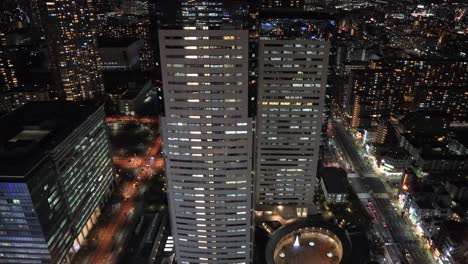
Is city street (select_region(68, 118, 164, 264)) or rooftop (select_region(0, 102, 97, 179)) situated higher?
rooftop (select_region(0, 102, 97, 179))

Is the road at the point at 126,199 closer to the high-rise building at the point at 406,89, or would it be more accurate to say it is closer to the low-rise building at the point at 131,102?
the low-rise building at the point at 131,102

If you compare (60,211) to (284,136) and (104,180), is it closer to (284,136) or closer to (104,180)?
(104,180)

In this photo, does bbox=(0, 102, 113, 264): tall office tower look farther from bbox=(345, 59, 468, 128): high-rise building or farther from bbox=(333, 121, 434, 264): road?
bbox=(345, 59, 468, 128): high-rise building

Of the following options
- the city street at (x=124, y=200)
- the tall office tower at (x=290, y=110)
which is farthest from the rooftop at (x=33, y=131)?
the tall office tower at (x=290, y=110)

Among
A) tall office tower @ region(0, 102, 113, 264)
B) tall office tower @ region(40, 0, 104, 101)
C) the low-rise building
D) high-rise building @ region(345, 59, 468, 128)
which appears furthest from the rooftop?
high-rise building @ region(345, 59, 468, 128)

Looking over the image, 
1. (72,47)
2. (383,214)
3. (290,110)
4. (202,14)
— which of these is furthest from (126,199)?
(72,47)

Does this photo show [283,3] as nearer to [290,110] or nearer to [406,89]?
[406,89]

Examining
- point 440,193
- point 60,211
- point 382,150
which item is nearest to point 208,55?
point 60,211
